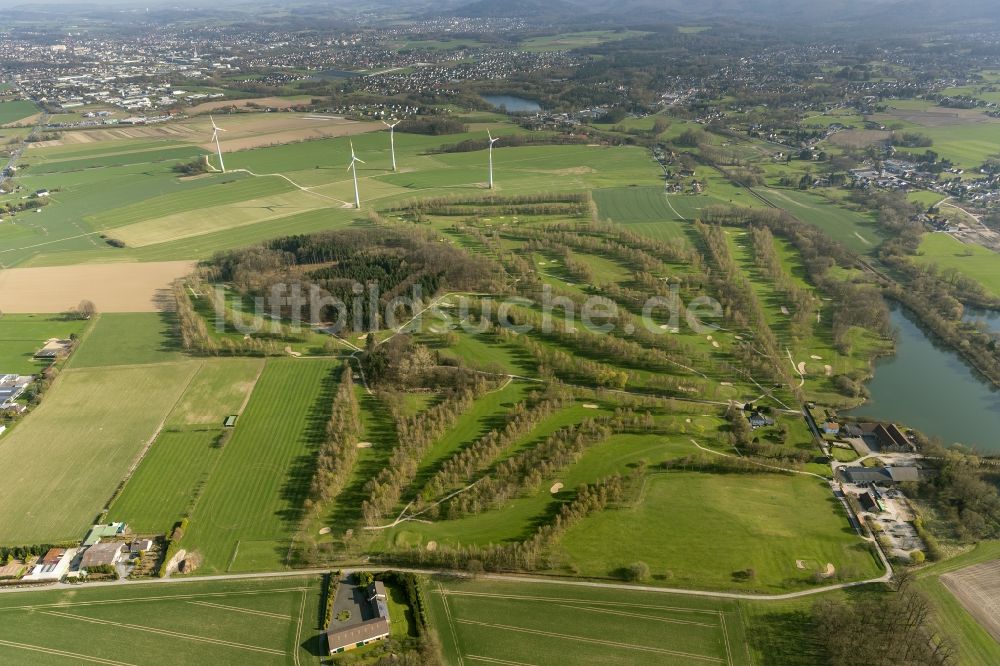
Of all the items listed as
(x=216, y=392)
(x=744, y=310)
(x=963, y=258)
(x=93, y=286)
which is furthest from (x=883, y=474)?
(x=93, y=286)

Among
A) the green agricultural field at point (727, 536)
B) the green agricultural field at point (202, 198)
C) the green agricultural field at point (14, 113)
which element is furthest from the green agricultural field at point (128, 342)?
the green agricultural field at point (14, 113)

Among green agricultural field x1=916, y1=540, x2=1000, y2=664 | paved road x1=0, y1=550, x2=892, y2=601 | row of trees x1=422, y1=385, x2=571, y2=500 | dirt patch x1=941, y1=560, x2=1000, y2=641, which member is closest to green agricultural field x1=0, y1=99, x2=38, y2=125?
paved road x1=0, y1=550, x2=892, y2=601

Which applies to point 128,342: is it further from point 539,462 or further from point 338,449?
point 539,462

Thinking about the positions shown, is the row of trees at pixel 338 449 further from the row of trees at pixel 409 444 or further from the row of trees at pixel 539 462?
the row of trees at pixel 539 462

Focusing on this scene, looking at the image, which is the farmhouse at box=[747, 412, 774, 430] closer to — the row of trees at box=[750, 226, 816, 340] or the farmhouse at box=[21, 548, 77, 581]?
the row of trees at box=[750, 226, 816, 340]

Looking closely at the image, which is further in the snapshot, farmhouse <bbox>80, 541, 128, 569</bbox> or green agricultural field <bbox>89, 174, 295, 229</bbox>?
green agricultural field <bbox>89, 174, 295, 229</bbox>

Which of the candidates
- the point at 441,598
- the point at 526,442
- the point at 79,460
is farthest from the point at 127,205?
the point at 441,598
